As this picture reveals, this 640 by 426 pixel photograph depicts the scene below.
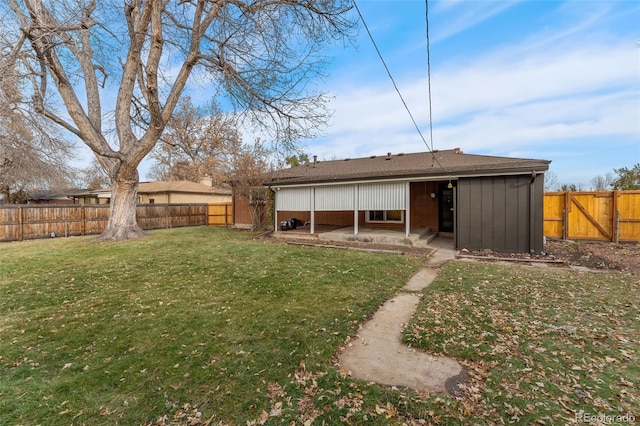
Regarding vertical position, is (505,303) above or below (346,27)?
below

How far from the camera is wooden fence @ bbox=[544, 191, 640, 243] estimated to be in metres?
9.20

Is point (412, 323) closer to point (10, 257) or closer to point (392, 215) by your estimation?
point (392, 215)

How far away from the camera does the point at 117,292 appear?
193 inches

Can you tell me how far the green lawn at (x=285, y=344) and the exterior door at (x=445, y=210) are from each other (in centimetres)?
608

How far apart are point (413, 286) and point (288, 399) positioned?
3.78 m

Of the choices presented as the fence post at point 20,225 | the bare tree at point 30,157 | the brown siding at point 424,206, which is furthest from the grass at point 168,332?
the bare tree at point 30,157

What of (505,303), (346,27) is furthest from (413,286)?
(346,27)

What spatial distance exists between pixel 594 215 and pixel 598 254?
2.79m

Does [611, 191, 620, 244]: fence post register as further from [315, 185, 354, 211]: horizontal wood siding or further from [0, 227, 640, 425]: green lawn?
[315, 185, 354, 211]: horizontal wood siding

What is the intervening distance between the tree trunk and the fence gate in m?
7.54

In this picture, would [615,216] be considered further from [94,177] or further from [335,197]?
[94,177]

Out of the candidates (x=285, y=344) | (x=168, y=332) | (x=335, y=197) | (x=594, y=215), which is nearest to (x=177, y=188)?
(x=335, y=197)

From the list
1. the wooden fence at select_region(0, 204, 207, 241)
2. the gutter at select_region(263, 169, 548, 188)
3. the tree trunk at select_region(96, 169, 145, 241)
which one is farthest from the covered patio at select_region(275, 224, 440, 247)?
the wooden fence at select_region(0, 204, 207, 241)

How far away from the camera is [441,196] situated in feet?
39.9
